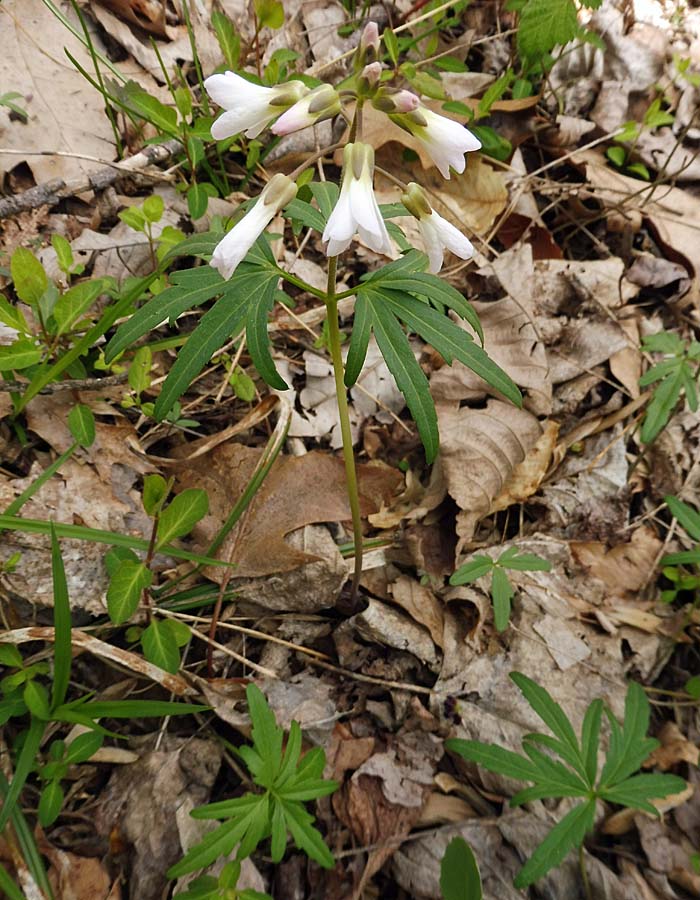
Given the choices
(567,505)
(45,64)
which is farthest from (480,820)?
(45,64)

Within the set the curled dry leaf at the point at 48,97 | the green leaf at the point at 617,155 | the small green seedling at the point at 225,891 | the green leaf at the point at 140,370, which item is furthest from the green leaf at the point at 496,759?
Answer: the green leaf at the point at 617,155

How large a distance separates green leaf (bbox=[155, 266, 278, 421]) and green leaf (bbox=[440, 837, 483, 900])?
145cm

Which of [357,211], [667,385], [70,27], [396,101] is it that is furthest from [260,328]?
[70,27]

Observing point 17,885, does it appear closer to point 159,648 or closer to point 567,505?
point 159,648

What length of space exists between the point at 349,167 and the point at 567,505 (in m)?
1.88

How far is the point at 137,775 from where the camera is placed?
78.0 inches

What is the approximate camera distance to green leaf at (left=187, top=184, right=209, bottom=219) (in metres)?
2.69

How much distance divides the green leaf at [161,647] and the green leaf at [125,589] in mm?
98

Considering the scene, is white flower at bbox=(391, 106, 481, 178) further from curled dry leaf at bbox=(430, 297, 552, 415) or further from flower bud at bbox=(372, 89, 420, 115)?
curled dry leaf at bbox=(430, 297, 552, 415)

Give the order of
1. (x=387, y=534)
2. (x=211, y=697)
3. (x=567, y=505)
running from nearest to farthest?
(x=211, y=697)
(x=387, y=534)
(x=567, y=505)

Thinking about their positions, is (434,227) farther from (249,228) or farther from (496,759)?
(496,759)

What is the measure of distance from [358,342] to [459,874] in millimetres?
1489

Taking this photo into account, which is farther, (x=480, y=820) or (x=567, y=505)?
(x=567, y=505)

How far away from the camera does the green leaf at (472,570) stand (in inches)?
89.0
